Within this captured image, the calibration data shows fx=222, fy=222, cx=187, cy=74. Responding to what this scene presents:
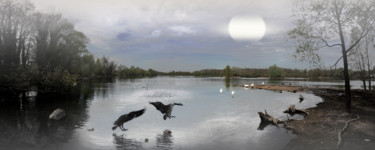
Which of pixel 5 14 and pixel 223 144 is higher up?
pixel 5 14

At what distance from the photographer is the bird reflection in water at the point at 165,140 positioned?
13297 millimetres

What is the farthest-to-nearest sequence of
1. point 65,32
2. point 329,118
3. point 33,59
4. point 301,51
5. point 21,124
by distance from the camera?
point 65,32 < point 33,59 < point 301,51 < point 21,124 < point 329,118

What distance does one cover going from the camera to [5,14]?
1380 inches

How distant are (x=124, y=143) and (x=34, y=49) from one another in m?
42.2

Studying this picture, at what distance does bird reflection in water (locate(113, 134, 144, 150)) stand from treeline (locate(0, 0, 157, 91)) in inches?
978

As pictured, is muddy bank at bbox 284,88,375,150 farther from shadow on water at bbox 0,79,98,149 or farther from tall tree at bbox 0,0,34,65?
tall tree at bbox 0,0,34,65

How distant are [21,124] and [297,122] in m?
22.8

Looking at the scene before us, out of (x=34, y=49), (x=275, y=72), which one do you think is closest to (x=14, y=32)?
(x=34, y=49)

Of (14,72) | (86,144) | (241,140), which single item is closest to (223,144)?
(241,140)

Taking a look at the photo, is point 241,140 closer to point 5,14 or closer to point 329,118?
point 329,118

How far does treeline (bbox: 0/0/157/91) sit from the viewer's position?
1280 inches

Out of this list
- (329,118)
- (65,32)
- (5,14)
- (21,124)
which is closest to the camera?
(329,118)

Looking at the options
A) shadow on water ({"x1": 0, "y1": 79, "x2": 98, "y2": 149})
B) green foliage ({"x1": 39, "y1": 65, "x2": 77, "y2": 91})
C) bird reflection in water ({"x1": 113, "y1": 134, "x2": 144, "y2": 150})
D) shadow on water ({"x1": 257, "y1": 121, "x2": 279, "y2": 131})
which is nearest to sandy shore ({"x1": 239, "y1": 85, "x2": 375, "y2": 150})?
shadow on water ({"x1": 257, "y1": 121, "x2": 279, "y2": 131})

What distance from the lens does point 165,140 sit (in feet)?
47.8
